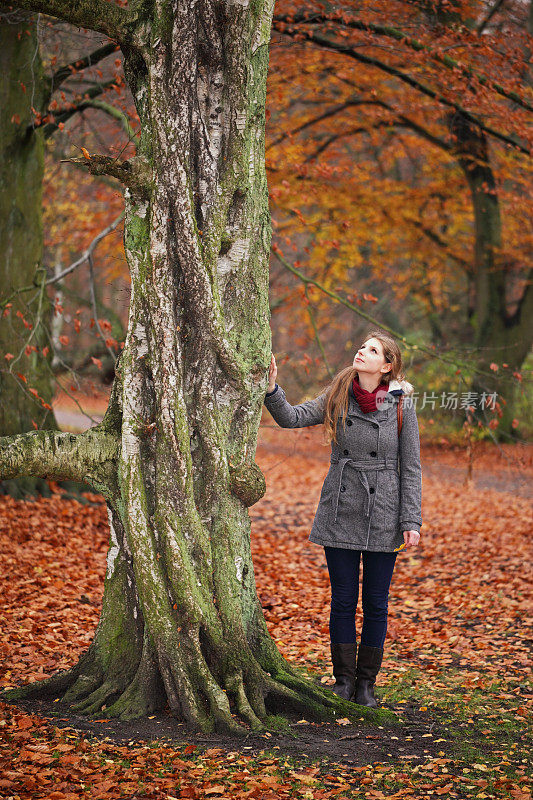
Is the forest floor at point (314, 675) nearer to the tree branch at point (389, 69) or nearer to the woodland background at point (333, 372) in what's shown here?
the woodland background at point (333, 372)

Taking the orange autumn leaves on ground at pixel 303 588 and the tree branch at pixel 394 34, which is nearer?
the orange autumn leaves on ground at pixel 303 588

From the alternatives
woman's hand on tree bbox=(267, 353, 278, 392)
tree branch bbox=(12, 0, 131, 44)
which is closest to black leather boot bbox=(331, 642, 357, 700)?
woman's hand on tree bbox=(267, 353, 278, 392)

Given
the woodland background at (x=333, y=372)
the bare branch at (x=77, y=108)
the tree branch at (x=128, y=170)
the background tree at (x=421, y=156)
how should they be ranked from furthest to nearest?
the bare branch at (x=77, y=108)
the background tree at (x=421, y=156)
the tree branch at (x=128, y=170)
the woodland background at (x=333, y=372)

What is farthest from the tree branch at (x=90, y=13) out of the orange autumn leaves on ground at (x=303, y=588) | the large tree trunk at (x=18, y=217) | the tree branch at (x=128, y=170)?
the large tree trunk at (x=18, y=217)

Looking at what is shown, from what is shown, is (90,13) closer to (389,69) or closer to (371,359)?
(371,359)

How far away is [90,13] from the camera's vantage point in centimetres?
385

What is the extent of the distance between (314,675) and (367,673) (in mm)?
657

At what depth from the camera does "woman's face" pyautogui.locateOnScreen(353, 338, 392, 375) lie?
4.11 metres

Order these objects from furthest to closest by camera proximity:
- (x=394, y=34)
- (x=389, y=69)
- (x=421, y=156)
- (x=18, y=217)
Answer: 1. (x=421, y=156)
2. (x=18, y=217)
3. (x=389, y=69)
4. (x=394, y=34)

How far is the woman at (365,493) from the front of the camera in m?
4.02

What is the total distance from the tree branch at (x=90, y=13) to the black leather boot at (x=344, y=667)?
3.39 metres

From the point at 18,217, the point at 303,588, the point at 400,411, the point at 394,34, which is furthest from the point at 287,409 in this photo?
the point at 18,217

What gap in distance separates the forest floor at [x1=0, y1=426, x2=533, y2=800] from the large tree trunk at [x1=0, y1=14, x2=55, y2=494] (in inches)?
46.1

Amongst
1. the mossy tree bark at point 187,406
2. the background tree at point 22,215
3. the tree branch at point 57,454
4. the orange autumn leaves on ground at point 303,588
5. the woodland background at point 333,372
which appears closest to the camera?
the woodland background at point 333,372
